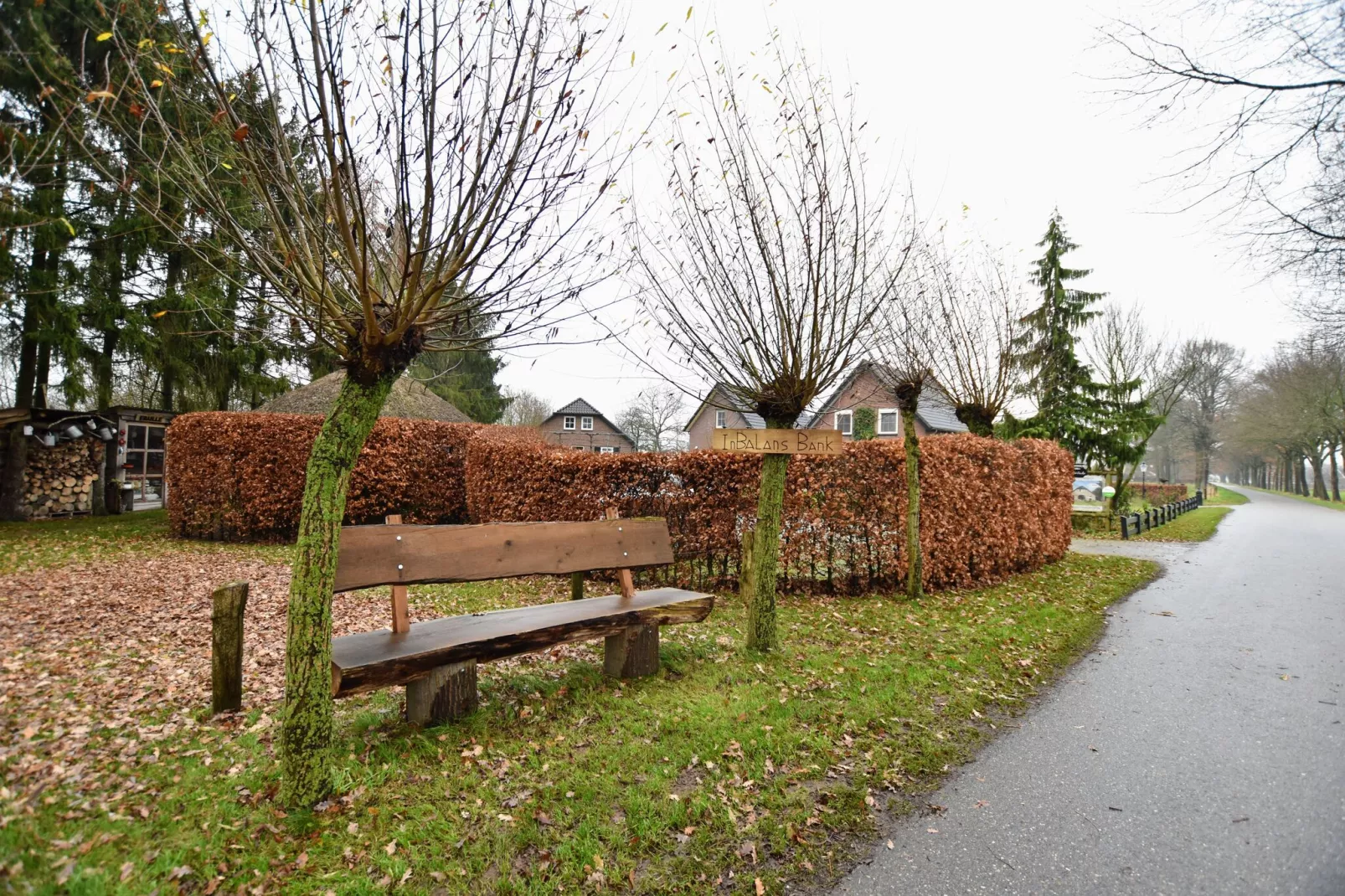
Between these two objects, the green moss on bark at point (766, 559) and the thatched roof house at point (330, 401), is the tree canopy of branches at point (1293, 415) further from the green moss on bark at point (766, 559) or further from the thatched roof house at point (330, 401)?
the thatched roof house at point (330, 401)

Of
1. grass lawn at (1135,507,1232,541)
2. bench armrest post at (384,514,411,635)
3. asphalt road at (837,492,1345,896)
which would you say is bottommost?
grass lawn at (1135,507,1232,541)

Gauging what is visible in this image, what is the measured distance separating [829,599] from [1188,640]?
131 inches

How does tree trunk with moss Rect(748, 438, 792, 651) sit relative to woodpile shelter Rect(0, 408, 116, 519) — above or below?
below

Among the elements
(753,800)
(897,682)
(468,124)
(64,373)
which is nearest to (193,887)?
(753,800)

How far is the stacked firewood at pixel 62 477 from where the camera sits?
13.7 meters

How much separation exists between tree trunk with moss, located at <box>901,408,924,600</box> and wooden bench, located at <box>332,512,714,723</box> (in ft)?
11.9

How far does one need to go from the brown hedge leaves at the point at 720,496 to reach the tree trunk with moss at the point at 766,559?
2475mm

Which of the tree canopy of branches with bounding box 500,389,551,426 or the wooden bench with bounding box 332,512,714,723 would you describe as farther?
the tree canopy of branches with bounding box 500,389,551,426

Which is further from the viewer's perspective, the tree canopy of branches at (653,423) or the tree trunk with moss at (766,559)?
the tree canopy of branches at (653,423)

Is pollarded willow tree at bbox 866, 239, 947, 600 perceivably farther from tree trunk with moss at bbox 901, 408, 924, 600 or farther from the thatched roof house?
the thatched roof house

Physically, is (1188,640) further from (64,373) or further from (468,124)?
(64,373)

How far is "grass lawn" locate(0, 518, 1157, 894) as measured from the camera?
2.49 m


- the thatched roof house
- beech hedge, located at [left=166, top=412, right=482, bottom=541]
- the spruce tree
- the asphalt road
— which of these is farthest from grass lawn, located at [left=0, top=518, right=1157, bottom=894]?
the spruce tree

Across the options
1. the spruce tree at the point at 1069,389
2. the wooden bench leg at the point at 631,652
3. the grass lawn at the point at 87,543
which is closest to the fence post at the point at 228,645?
the wooden bench leg at the point at 631,652
